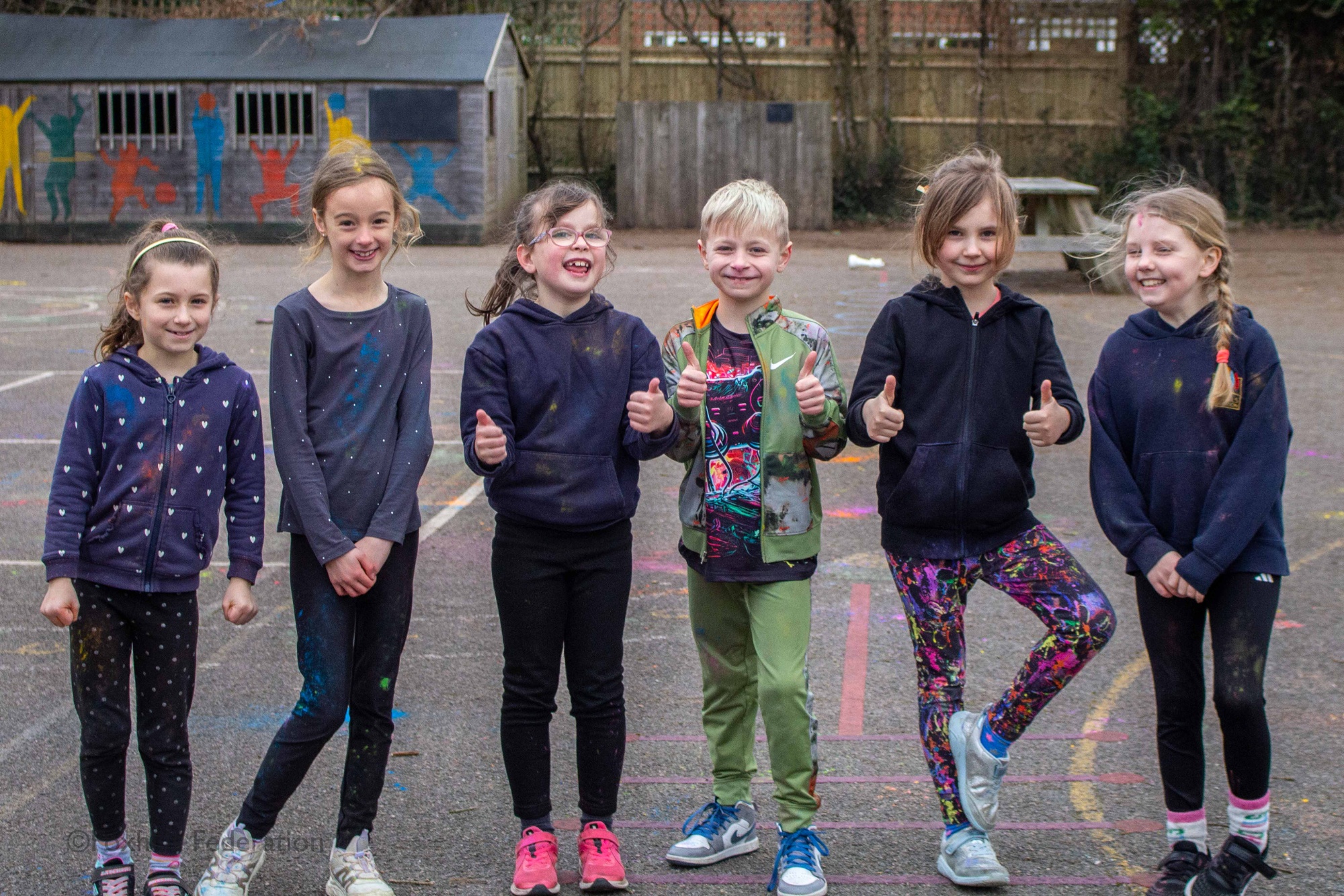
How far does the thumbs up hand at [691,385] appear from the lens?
3078 mm

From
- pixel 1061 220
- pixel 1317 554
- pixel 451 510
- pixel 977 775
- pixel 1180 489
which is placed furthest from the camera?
pixel 1061 220

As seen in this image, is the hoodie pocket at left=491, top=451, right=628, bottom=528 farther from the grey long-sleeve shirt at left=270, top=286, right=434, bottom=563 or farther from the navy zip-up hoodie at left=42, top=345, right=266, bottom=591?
the navy zip-up hoodie at left=42, top=345, right=266, bottom=591

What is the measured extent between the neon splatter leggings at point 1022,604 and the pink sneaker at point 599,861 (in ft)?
2.48

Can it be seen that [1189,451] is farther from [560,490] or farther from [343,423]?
[343,423]

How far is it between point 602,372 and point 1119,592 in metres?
2.90

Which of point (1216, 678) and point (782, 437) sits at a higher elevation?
point (782, 437)

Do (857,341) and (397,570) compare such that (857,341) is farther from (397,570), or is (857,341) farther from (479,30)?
(479,30)

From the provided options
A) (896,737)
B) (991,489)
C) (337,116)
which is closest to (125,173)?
(337,116)

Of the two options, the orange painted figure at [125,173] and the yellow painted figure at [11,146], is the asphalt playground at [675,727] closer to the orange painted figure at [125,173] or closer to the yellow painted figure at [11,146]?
the orange painted figure at [125,173]

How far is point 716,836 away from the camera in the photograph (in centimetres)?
324

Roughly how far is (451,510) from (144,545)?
362cm

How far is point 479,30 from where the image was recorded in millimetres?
20031

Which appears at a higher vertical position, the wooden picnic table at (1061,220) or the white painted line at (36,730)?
the wooden picnic table at (1061,220)

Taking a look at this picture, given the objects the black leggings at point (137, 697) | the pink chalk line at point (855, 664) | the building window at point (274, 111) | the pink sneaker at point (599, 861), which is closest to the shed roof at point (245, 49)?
the building window at point (274, 111)
